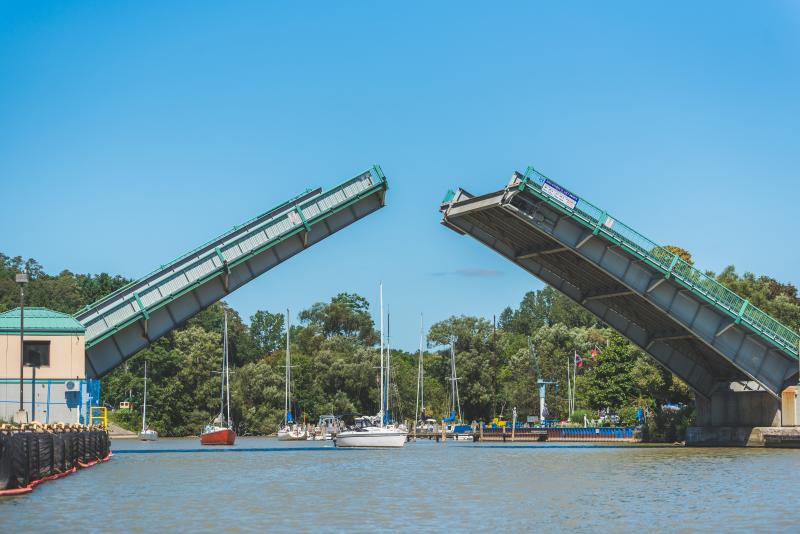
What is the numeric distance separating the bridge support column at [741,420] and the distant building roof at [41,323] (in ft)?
80.5

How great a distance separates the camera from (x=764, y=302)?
2124 inches

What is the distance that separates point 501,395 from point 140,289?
51451mm

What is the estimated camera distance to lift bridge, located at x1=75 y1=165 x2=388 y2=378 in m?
35.8

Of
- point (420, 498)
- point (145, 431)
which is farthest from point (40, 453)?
point (145, 431)

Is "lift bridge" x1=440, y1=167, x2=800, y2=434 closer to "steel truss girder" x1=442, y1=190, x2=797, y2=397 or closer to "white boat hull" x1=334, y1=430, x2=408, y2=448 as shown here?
"steel truss girder" x1=442, y1=190, x2=797, y2=397

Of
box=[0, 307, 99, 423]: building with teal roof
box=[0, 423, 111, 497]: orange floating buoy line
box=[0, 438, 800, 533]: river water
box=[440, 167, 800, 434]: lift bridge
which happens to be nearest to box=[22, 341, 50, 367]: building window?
box=[0, 307, 99, 423]: building with teal roof

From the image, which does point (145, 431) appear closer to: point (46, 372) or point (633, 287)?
point (46, 372)

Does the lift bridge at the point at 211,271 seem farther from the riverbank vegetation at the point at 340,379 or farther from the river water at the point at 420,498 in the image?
the riverbank vegetation at the point at 340,379

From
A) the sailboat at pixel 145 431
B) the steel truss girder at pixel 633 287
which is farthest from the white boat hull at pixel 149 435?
the steel truss girder at pixel 633 287

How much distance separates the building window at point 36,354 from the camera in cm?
3594

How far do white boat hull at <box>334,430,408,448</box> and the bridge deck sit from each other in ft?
43.3

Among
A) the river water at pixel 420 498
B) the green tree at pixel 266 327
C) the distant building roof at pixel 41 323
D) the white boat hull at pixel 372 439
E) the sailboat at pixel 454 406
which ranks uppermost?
the green tree at pixel 266 327

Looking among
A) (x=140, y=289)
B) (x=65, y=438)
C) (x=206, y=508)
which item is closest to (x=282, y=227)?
(x=140, y=289)

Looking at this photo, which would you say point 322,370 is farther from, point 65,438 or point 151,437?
point 65,438
